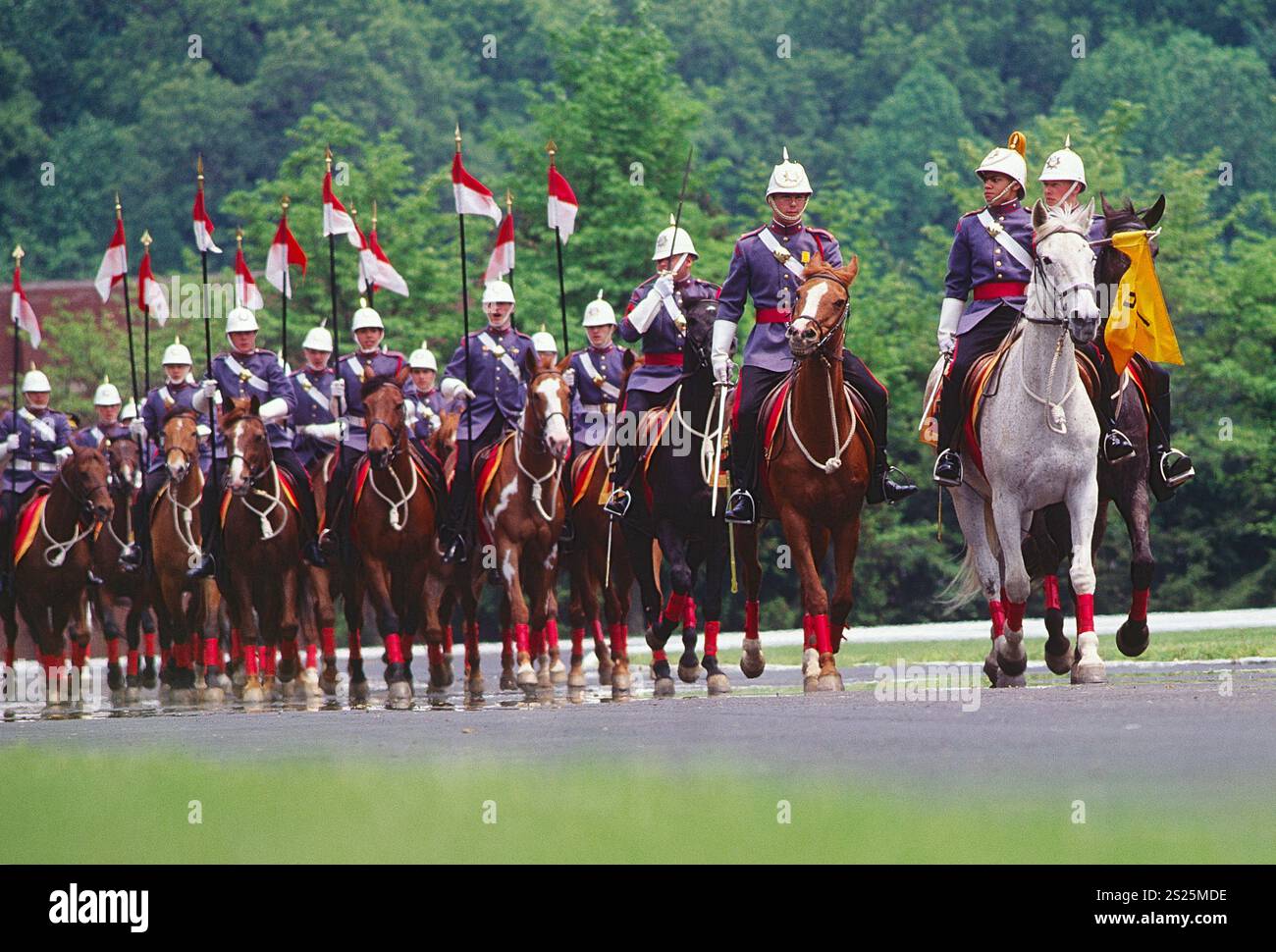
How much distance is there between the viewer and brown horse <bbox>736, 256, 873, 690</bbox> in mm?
18391

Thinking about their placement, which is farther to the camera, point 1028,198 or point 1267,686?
point 1028,198

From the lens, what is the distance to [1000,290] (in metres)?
18.8

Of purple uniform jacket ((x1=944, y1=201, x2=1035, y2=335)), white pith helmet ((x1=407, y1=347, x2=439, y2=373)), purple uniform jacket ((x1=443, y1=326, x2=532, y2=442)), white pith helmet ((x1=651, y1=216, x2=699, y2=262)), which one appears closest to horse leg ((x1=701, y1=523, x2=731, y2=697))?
white pith helmet ((x1=651, y1=216, x2=699, y2=262))

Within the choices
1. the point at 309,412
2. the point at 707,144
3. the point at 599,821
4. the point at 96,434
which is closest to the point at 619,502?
the point at 309,412

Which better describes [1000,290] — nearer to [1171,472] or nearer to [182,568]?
[1171,472]

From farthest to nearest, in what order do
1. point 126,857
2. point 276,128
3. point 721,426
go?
point 276,128, point 721,426, point 126,857

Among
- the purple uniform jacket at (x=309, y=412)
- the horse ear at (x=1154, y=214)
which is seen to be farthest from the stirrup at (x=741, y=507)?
the purple uniform jacket at (x=309, y=412)

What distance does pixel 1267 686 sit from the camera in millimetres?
18391

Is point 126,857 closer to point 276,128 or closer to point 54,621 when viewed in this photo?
point 54,621

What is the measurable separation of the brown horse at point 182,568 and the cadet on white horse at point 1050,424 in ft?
29.6

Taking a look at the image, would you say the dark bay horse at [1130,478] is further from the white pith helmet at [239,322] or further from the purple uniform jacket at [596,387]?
the white pith helmet at [239,322]

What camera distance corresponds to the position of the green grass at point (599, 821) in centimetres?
1052

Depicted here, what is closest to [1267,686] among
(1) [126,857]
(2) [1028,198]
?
(1) [126,857]

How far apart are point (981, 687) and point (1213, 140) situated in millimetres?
70524
